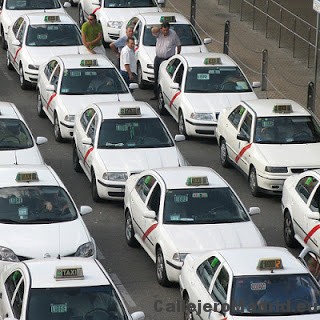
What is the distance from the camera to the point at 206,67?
29375mm

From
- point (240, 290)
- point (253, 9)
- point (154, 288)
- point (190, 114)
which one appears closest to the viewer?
point (240, 290)

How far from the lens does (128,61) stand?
102 feet

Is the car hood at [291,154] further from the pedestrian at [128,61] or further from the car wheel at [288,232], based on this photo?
the pedestrian at [128,61]

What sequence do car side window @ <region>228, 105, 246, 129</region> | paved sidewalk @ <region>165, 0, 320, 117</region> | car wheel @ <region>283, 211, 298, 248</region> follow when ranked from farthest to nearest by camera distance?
1. paved sidewalk @ <region>165, 0, 320, 117</region>
2. car side window @ <region>228, 105, 246, 129</region>
3. car wheel @ <region>283, 211, 298, 248</region>

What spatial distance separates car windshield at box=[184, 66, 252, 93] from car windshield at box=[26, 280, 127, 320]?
12282 mm

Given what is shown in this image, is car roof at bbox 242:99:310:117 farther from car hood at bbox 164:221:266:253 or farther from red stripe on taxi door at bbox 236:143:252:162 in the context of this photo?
car hood at bbox 164:221:266:253

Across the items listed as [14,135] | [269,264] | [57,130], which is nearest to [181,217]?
[269,264]

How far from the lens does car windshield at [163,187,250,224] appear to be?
2123cm

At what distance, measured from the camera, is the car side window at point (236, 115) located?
87.3 ft

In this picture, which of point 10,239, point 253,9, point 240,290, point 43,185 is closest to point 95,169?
point 43,185

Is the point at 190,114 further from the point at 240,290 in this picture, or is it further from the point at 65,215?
the point at 240,290

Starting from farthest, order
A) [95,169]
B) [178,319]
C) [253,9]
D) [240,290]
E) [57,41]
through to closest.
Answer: [253,9]
[57,41]
[95,169]
[178,319]
[240,290]

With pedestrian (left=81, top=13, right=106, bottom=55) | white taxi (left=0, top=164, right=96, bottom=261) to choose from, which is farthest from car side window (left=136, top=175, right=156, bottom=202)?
pedestrian (left=81, top=13, right=106, bottom=55)

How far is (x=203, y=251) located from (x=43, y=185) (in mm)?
2918
